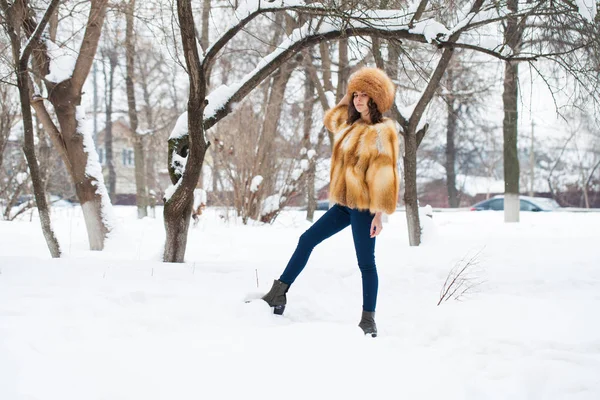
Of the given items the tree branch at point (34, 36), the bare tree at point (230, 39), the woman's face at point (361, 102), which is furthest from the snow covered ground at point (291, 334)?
the tree branch at point (34, 36)

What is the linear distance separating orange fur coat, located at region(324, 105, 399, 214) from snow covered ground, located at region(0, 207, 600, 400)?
0.84 m

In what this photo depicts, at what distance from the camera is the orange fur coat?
3436 millimetres

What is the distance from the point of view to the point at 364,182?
11.5 ft

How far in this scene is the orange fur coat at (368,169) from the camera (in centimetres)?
344

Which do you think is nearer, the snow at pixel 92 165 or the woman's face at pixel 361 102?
the woman's face at pixel 361 102

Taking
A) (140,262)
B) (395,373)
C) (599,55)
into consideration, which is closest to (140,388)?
(395,373)

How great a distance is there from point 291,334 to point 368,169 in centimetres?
121

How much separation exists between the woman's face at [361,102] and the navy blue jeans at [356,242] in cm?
70

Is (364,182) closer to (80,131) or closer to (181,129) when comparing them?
(181,129)

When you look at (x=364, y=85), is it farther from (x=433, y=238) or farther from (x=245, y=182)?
(x=245, y=182)

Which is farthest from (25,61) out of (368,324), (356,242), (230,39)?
(368,324)

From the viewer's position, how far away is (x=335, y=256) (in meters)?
6.52

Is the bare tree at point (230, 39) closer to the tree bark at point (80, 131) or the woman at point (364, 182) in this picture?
the woman at point (364, 182)

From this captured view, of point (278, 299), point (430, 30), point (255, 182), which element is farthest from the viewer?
point (255, 182)
